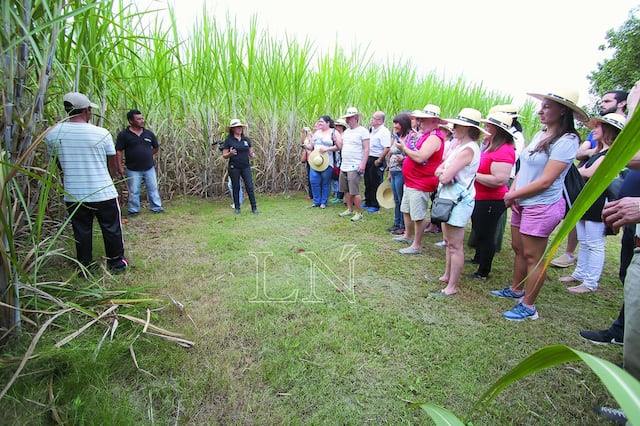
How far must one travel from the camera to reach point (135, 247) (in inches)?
156

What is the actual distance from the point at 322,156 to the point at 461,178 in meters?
3.36

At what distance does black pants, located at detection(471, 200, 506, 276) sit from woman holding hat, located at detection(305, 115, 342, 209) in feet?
10.4

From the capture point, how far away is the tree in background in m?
14.2

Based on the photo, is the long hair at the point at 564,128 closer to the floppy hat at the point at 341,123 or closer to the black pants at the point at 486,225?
the black pants at the point at 486,225

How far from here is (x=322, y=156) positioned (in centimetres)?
592

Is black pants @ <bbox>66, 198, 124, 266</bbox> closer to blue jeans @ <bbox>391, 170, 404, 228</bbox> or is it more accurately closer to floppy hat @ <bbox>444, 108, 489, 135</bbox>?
floppy hat @ <bbox>444, 108, 489, 135</bbox>

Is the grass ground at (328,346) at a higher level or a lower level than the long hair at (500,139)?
lower

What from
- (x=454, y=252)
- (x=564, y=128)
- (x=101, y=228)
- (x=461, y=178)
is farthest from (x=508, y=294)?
(x=101, y=228)

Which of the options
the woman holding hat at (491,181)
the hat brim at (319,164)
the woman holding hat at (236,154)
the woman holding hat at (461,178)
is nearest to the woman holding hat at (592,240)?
the woman holding hat at (491,181)

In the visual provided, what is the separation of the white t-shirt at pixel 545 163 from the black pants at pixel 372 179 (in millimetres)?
3306

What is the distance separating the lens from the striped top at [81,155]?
2.75 m

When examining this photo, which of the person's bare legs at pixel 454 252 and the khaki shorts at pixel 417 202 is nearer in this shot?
the person's bare legs at pixel 454 252

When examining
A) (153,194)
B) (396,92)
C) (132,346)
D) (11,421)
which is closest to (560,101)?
(132,346)

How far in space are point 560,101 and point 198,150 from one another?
5.92 m
